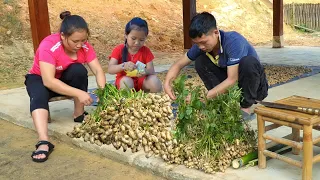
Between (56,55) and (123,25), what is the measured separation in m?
9.98

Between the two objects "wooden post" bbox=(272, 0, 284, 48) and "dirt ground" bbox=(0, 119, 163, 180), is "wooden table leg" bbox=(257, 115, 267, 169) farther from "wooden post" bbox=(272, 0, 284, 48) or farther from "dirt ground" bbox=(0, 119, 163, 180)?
"wooden post" bbox=(272, 0, 284, 48)

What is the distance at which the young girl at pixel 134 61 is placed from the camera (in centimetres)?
383

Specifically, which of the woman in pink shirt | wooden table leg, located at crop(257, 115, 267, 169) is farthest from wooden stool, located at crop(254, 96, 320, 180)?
the woman in pink shirt

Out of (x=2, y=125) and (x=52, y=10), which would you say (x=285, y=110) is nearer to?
(x=2, y=125)

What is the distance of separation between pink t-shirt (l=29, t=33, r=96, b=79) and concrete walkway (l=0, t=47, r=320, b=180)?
56 centimetres

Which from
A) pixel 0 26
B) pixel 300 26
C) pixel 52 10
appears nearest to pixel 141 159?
pixel 0 26

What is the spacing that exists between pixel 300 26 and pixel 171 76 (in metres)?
14.5

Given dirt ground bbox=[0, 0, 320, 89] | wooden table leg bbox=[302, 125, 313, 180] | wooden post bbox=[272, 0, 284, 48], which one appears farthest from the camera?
wooden post bbox=[272, 0, 284, 48]

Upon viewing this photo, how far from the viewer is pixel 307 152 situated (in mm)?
2203

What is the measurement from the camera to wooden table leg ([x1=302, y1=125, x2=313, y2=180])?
218 cm

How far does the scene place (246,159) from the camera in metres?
2.59

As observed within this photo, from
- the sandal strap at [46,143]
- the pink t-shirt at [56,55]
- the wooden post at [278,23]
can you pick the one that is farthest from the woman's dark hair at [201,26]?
the wooden post at [278,23]

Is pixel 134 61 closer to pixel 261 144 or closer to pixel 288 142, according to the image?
pixel 261 144

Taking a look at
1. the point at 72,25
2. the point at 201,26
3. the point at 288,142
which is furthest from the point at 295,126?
the point at 72,25
